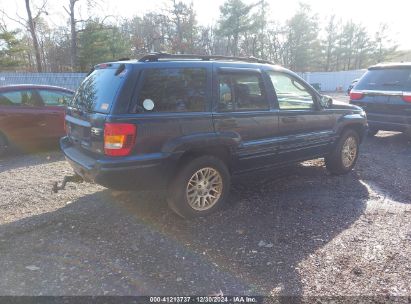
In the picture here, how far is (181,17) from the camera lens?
38312mm

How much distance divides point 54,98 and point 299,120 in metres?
5.54

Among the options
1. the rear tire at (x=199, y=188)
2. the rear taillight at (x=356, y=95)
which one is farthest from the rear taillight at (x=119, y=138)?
the rear taillight at (x=356, y=95)

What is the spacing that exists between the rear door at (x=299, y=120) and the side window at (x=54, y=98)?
16.2ft

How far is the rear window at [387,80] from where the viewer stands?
757 centimetres

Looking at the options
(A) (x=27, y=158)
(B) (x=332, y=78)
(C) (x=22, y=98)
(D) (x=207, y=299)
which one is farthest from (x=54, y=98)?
(B) (x=332, y=78)

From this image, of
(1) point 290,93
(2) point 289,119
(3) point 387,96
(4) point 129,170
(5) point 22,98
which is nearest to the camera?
(4) point 129,170

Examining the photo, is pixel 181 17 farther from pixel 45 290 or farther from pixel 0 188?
pixel 45 290

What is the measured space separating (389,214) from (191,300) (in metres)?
2.92

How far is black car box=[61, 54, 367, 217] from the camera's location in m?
3.55

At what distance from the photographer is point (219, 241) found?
367 cm

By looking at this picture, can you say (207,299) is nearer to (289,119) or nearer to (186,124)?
(186,124)

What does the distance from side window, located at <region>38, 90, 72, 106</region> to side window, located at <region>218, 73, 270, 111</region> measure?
4.73 m

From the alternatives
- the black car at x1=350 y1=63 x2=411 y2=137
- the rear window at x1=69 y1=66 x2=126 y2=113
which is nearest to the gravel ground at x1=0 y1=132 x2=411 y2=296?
the rear window at x1=69 y1=66 x2=126 y2=113

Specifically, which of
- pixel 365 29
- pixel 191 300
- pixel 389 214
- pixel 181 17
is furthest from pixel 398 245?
pixel 365 29
